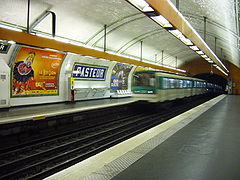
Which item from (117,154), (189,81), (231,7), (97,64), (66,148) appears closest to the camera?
(117,154)

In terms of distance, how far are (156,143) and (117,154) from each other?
3.41 ft

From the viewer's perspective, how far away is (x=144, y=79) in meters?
14.6

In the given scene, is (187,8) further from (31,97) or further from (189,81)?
(189,81)

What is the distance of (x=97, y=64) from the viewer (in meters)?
17.4

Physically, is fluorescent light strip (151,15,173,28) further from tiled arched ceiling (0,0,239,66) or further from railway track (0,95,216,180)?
railway track (0,95,216,180)

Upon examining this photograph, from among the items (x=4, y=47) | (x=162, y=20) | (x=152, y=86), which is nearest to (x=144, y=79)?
(x=152, y=86)

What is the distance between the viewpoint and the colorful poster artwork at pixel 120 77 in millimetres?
20344

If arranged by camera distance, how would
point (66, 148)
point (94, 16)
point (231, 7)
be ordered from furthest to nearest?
point (94, 16) < point (66, 148) < point (231, 7)

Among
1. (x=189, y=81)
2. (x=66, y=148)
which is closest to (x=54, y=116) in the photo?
(x=66, y=148)

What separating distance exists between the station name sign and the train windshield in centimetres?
378

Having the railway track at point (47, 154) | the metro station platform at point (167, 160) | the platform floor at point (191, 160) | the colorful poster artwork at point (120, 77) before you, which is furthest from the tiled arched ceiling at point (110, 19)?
the railway track at point (47, 154)

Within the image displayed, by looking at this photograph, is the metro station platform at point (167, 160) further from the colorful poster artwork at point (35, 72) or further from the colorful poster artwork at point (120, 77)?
the colorful poster artwork at point (120, 77)

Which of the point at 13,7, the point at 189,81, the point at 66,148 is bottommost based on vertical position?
the point at 66,148

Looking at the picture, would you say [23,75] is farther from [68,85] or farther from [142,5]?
[142,5]
